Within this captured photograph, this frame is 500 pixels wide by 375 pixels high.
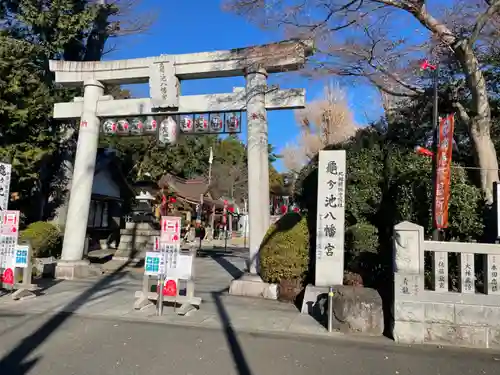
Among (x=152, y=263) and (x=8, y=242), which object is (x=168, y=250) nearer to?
(x=152, y=263)

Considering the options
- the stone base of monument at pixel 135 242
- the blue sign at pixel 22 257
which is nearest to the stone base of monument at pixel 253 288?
the blue sign at pixel 22 257

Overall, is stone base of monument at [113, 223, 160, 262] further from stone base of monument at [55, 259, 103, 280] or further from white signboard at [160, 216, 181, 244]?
white signboard at [160, 216, 181, 244]

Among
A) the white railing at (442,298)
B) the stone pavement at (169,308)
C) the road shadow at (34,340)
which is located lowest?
the road shadow at (34,340)

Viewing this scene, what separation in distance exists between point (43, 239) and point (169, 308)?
6650 millimetres

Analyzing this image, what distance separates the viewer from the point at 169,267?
26.4ft

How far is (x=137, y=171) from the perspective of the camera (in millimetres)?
31062

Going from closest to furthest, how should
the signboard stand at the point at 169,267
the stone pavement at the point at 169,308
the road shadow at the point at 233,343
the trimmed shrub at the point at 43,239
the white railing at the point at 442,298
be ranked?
the road shadow at the point at 233,343
the white railing at the point at 442,298
the stone pavement at the point at 169,308
the signboard stand at the point at 169,267
the trimmed shrub at the point at 43,239

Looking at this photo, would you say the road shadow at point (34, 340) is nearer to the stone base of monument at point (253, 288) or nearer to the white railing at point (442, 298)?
the stone base of monument at point (253, 288)

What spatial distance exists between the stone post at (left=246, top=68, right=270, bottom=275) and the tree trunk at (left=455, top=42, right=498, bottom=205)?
14.7ft

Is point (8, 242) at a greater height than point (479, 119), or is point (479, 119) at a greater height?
point (479, 119)

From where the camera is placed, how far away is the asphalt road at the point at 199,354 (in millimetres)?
5219

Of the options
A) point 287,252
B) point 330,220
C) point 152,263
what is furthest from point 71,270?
point 330,220

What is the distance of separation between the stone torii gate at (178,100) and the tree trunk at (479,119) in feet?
11.2

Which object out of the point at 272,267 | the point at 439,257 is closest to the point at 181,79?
the point at 272,267
